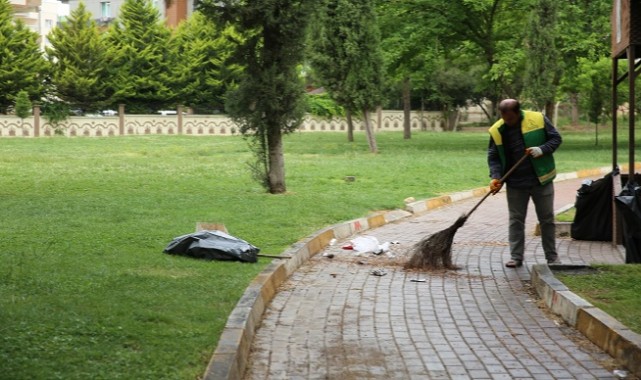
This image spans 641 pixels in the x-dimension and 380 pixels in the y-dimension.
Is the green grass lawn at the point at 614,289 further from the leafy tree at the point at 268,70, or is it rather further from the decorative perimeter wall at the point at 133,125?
the decorative perimeter wall at the point at 133,125

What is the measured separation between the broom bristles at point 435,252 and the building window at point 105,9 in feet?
247

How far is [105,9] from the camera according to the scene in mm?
82188

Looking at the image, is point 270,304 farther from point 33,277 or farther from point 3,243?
point 3,243

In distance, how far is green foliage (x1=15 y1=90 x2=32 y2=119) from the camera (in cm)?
5388

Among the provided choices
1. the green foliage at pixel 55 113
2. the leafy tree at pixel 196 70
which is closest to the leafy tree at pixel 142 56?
the leafy tree at pixel 196 70

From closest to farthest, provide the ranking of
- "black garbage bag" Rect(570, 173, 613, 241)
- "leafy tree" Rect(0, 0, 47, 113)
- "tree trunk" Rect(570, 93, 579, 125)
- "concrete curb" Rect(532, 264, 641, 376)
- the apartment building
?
"concrete curb" Rect(532, 264, 641, 376) < "black garbage bag" Rect(570, 173, 613, 241) < "leafy tree" Rect(0, 0, 47, 113) < "tree trunk" Rect(570, 93, 579, 125) < the apartment building

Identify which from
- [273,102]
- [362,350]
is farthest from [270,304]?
[273,102]

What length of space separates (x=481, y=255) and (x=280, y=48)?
6617mm

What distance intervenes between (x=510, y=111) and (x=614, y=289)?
2.54 m

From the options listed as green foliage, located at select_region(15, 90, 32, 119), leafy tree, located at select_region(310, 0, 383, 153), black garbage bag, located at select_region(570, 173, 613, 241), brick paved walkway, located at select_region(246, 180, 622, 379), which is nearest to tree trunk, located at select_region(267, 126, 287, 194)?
brick paved walkway, located at select_region(246, 180, 622, 379)

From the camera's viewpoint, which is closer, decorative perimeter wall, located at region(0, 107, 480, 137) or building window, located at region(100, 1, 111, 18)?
decorative perimeter wall, located at region(0, 107, 480, 137)

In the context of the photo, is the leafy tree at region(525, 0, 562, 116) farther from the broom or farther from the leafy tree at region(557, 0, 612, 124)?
the broom

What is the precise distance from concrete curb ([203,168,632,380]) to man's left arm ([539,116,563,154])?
2997 millimetres

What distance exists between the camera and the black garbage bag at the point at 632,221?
9898 mm
